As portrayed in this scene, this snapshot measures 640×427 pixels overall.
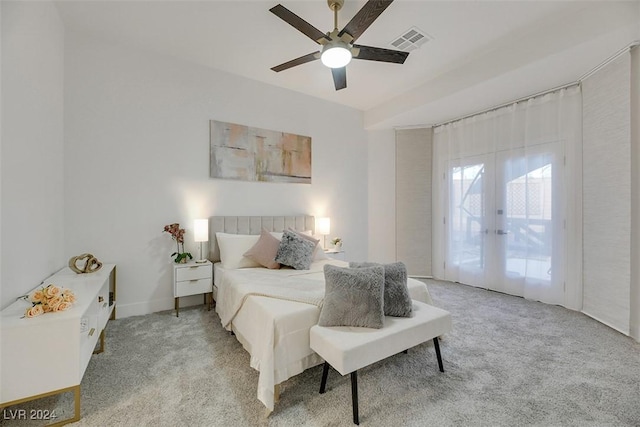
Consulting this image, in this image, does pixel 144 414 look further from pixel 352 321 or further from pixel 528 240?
pixel 528 240

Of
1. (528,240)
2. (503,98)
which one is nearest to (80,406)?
(528,240)

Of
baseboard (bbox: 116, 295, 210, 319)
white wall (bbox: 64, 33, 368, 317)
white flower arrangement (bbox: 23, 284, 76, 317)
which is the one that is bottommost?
baseboard (bbox: 116, 295, 210, 319)

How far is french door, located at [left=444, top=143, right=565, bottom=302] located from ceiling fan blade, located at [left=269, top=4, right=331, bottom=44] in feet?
10.6

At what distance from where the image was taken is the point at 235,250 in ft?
10.4

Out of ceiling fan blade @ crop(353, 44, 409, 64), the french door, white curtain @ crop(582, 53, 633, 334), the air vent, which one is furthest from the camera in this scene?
the french door

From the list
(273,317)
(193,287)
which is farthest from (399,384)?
(193,287)

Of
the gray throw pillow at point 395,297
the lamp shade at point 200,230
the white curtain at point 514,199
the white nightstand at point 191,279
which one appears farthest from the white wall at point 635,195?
the lamp shade at point 200,230

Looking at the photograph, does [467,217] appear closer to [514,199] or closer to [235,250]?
[514,199]

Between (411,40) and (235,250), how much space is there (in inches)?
121

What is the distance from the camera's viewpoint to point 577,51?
2.51m

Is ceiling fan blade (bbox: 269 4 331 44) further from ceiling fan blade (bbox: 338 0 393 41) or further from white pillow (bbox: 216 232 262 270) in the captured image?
white pillow (bbox: 216 232 262 270)

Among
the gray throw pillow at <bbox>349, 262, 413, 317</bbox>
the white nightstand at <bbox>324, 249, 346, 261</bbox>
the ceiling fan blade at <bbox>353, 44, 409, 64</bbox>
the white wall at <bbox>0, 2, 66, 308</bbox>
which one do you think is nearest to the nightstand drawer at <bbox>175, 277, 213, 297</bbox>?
the white wall at <bbox>0, 2, 66, 308</bbox>

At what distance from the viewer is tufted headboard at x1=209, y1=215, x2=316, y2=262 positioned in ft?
11.2

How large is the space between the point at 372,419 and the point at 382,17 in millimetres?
3233
